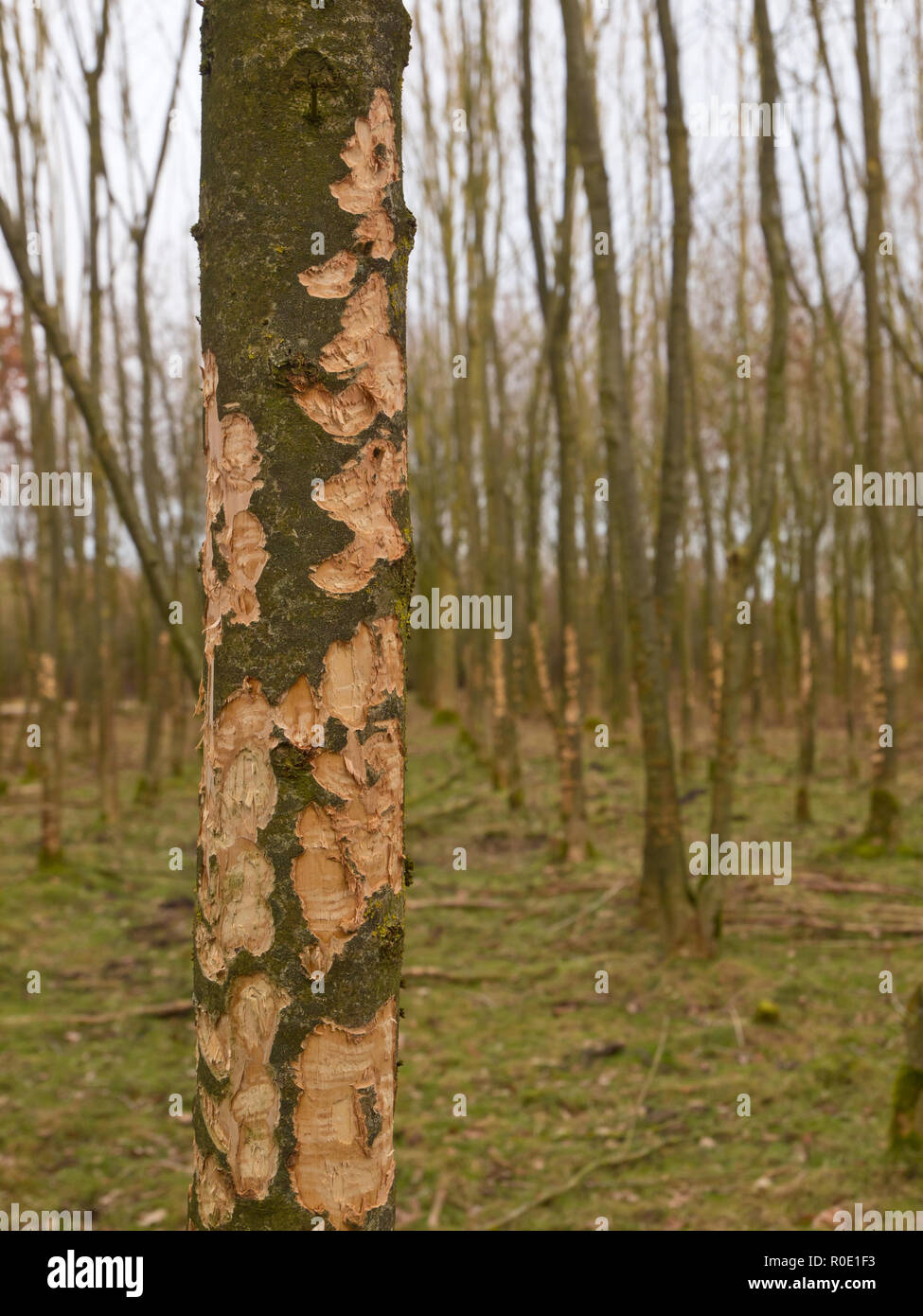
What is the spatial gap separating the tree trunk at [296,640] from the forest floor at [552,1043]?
6.96 feet

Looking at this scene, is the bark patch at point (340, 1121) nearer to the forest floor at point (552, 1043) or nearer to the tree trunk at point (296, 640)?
the tree trunk at point (296, 640)

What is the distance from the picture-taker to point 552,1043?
4602 mm

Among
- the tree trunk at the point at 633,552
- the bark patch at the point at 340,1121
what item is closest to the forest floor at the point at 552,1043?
the tree trunk at the point at 633,552

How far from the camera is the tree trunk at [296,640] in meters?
1.35

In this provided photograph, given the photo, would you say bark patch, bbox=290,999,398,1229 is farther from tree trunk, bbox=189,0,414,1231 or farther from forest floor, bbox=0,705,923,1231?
forest floor, bbox=0,705,923,1231

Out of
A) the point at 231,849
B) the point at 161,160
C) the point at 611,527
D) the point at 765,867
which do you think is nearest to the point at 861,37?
the point at 161,160

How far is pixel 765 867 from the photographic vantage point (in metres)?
6.96

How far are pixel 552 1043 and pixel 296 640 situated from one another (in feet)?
12.4

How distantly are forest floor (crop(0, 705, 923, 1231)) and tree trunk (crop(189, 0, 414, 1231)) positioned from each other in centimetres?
212

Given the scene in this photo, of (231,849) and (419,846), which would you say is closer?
(231,849)

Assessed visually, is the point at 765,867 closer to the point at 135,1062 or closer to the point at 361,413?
the point at 135,1062

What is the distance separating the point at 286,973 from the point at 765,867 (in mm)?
6189

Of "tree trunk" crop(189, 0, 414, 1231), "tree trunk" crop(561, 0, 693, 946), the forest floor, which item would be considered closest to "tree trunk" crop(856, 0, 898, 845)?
the forest floor
